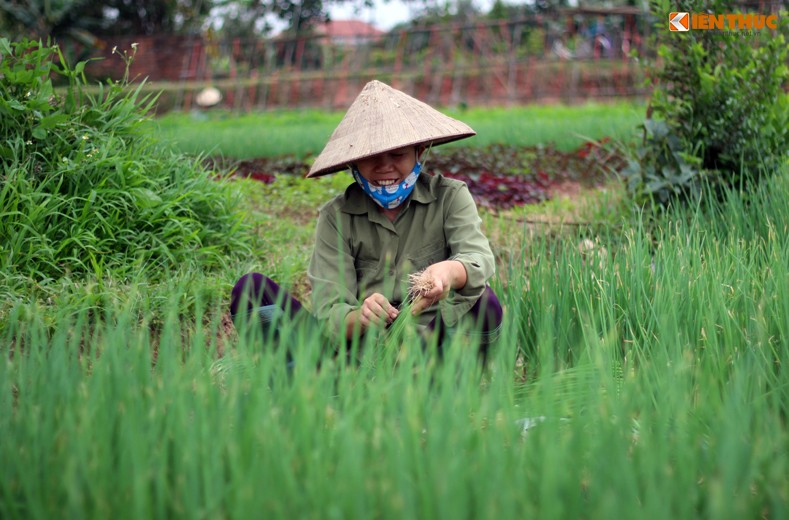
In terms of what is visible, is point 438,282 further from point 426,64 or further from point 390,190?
point 426,64

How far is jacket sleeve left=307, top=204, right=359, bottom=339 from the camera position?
225 cm

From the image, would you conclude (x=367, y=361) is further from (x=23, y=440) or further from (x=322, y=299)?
(x=322, y=299)

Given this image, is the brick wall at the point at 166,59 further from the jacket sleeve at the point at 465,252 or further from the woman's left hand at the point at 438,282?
the woman's left hand at the point at 438,282

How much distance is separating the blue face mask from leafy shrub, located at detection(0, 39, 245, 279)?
0.82 m

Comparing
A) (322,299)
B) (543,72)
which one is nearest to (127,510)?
(322,299)

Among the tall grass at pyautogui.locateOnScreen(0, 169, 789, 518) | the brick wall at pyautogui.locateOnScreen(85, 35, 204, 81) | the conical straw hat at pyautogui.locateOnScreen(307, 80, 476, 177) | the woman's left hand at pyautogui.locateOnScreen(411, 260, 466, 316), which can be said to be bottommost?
the tall grass at pyautogui.locateOnScreen(0, 169, 789, 518)

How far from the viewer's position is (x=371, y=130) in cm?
225

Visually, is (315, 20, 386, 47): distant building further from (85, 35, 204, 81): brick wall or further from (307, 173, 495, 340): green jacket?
(307, 173, 495, 340): green jacket

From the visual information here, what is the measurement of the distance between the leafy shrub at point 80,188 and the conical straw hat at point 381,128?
0.81 m

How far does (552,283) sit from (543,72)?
42.1 feet

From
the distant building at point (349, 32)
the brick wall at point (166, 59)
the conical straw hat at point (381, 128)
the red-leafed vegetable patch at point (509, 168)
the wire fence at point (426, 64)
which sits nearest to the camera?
the conical straw hat at point (381, 128)

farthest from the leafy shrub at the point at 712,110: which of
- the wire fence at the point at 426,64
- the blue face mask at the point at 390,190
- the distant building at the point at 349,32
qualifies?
the distant building at the point at 349,32

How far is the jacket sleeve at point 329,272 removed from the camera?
2250mm

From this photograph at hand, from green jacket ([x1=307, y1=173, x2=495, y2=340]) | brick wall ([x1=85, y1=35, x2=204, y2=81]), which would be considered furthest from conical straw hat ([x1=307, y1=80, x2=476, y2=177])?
brick wall ([x1=85, y1=35, x2=204, y2=81])
